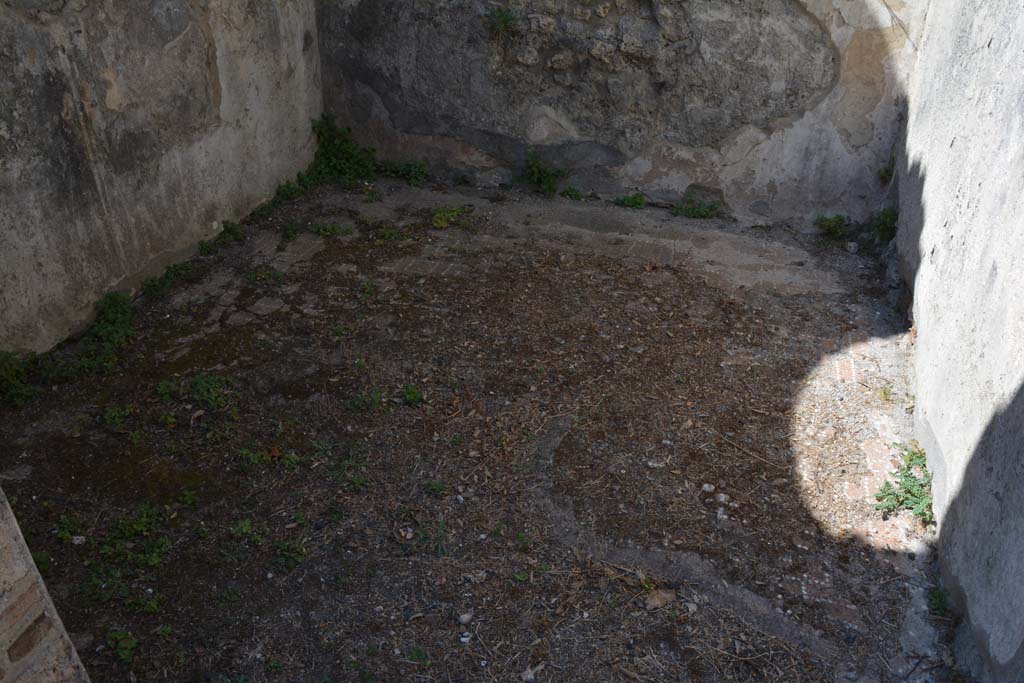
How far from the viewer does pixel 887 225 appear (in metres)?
5.02

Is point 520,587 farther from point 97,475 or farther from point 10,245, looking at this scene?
point 10,245

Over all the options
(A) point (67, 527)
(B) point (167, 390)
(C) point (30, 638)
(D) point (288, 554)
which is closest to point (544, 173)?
(B) point (167, 390)

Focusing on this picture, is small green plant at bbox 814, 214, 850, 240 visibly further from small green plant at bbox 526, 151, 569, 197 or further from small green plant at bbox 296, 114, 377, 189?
small green plant at bbox 296, 114, 377, 189

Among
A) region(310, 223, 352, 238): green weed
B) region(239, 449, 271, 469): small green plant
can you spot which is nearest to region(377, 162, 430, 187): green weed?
region(310, 223, 352, 238): green weed

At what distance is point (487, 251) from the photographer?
Answer: 198 inches

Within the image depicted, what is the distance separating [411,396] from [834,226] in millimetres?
3231

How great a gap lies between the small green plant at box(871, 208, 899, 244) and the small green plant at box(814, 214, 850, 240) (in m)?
0.25

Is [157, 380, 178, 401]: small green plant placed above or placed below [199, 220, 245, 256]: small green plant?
below

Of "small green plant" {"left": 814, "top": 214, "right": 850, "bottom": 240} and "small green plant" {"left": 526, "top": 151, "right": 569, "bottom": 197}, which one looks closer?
"small green plant" {"left": 814, "top": 214, "right": 850, "bottom": 240}

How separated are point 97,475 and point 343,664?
4.74 ft

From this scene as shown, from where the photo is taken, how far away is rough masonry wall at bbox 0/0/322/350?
368 cm

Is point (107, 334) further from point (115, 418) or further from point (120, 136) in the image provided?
point (120, 136)

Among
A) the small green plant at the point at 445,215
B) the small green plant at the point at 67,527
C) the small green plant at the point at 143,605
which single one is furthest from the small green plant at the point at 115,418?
the small green plant at the point at 445,215

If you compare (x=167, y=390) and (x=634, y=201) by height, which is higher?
(x=634, y=201)
